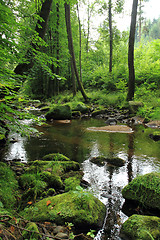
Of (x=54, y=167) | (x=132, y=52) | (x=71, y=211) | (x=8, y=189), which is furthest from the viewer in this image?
(x=132, y=52)

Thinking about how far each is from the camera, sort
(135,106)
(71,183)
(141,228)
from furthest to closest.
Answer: (135,106) < (71,183) < (141,228)

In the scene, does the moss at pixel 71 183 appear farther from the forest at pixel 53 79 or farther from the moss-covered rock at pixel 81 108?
the moss-covered rock at pixel 81 108

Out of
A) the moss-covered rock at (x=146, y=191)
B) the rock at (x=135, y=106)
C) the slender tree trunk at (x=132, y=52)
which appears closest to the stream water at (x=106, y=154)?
the moss-covered rock at (x=146, y=191)

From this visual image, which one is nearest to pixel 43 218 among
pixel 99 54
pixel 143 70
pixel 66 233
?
pixel 66 233

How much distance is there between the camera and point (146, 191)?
2660mm

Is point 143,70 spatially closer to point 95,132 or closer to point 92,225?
point 95,132

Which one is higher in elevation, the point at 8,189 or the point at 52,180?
the point at 8,189

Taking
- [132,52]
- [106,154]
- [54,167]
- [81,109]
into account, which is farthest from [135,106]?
[54,167]

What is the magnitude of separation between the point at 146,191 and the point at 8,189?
2.13 m

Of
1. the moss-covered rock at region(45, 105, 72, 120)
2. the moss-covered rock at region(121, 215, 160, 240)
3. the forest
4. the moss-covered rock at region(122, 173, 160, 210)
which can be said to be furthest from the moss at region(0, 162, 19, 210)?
the moss-covered rock at region(45, 105, 72, 120)

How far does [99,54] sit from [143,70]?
18.3 m

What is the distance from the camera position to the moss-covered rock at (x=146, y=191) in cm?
256

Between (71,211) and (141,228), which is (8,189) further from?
(141,228)

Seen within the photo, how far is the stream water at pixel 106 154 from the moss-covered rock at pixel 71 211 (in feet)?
0.61
